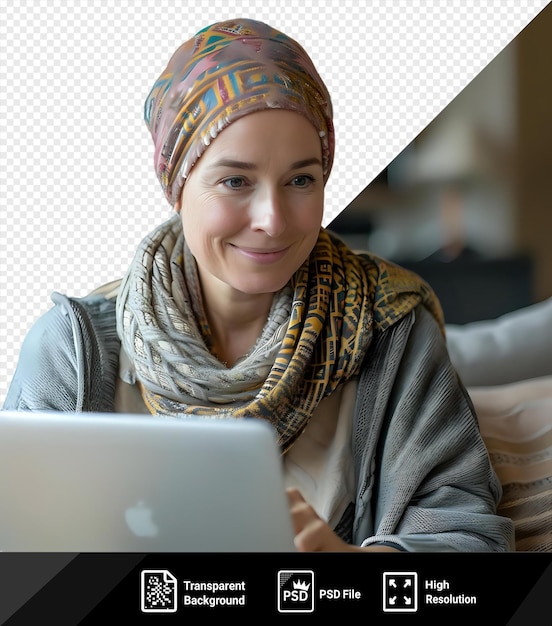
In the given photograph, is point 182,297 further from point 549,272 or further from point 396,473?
point 549,272

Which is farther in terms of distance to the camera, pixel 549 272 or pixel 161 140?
pixel 549 272

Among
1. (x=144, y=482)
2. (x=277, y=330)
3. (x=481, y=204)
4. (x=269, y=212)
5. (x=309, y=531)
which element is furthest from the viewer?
(x=481, y=204)

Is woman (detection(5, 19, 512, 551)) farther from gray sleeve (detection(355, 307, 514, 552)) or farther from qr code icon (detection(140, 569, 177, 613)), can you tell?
qr code icon (detection(140, 569, 177, 613))

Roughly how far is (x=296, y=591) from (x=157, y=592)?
10 centimetres

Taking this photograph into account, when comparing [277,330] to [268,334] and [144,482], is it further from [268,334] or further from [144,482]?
[144,482]

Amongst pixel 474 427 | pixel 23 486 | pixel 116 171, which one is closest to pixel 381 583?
pixel 23 486

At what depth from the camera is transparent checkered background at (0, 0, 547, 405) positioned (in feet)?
3.30

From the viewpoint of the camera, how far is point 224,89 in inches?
36.4

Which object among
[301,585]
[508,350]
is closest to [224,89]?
[301,585]

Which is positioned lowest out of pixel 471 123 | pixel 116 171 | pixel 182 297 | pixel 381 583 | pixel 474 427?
pixel 381 583

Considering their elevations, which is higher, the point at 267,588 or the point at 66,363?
the point at 66,363

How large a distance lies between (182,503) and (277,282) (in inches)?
15.9

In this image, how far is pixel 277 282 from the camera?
98cm

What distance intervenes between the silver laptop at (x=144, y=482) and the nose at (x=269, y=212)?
333 mm
